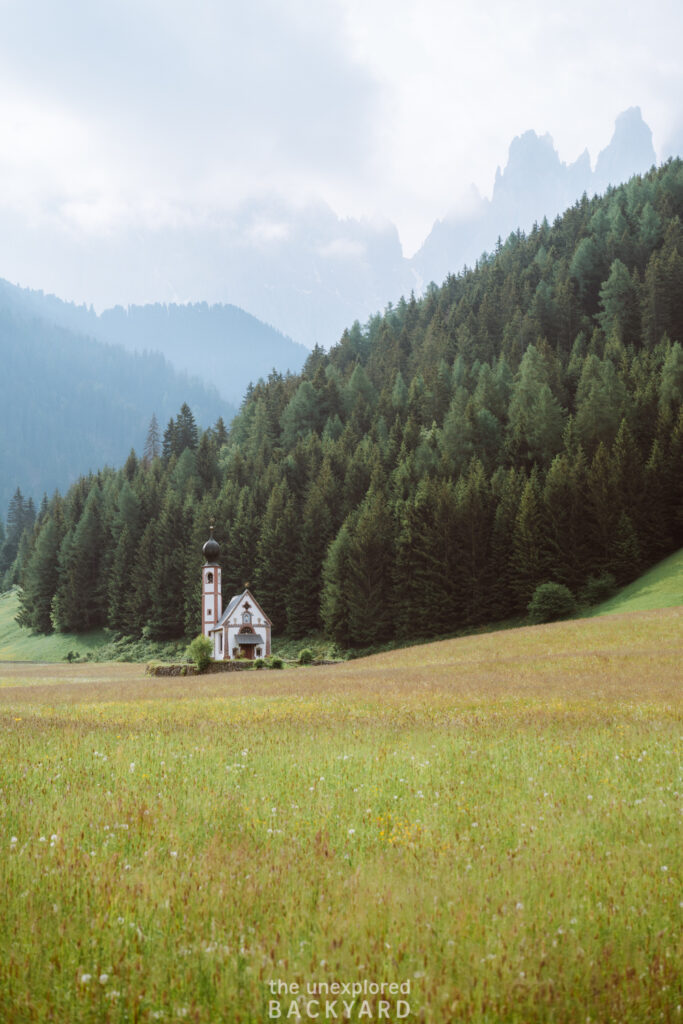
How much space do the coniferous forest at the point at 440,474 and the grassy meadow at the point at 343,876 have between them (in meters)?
61.8

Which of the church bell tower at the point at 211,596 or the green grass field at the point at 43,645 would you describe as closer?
the church bell tower at the point at 211,596

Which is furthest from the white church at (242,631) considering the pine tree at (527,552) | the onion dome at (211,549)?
the pine tree at (527,552)

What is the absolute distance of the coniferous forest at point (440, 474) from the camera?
72.9 meters

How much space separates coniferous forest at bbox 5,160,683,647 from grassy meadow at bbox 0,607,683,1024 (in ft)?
203

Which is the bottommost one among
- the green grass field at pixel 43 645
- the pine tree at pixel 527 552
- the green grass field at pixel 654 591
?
the green grass field at pixel 43 645

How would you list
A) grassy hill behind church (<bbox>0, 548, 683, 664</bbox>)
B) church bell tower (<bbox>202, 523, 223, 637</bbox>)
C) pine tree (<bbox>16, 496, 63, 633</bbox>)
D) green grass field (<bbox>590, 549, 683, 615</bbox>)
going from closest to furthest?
green grass field (<bbox>590, 549, 683, 615</bbox>) → grassy hill behind church (<bbox>0, 548, 683, 664</bbox>) → church bell tower (<bbox>202, 523, 223, 637</bbox>) → pine tree (<bbox>16, 496, 63, 633</bbox>)

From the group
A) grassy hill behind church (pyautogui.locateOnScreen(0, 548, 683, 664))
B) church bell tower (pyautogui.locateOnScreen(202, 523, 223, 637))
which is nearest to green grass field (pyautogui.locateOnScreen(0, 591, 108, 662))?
grassy hill behind church (pyautogui.locateOnScreen(0, 548, 683, 664))

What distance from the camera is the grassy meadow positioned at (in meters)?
4.68

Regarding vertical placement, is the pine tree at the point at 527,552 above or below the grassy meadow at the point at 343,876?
above

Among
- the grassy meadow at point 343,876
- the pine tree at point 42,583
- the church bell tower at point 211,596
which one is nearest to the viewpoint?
the grassy meadow at point 343,876

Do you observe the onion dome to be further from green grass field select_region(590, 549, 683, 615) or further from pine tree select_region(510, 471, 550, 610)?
A: green grass field select_region(590, 549, 683, 615)

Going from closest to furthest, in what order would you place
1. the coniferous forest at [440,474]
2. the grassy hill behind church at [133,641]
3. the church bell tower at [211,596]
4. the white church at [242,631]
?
the grassy hill behind church at [133,641]
the coniferous forest at [440,474]
the white church at [242,631]
the church bell tower at [211,596]

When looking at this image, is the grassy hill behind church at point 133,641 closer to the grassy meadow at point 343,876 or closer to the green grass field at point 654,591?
the green grass field at point 654,591

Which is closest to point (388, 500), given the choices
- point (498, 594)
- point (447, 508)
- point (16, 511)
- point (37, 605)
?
point (447, 508)
